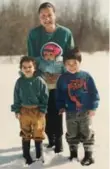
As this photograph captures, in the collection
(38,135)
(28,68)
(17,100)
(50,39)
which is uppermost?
(50,39)

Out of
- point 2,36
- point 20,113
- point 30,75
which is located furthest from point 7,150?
point 2,36

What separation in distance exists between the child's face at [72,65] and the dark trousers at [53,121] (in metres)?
0.10

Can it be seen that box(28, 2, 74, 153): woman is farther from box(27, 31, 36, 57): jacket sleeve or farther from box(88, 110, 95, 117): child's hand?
box(88, 110, 95, 117): child's hand

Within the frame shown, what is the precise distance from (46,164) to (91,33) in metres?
0.52

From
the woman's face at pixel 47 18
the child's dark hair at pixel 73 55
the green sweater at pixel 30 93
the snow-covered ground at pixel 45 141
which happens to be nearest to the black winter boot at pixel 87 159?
the snow-covered ground at pixel 45 141

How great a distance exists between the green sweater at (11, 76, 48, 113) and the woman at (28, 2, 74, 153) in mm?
32

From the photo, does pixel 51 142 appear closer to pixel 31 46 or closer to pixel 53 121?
pixel 53 121

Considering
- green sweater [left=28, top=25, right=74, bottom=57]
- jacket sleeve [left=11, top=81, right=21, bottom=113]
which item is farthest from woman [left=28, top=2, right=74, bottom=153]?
jacket sleeve [left=11, top=81, right=21, bottom=113]

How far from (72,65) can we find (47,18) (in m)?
0.20

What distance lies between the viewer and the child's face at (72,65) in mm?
1443

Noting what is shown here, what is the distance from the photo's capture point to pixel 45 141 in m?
1.45

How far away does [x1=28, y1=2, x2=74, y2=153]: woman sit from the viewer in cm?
144

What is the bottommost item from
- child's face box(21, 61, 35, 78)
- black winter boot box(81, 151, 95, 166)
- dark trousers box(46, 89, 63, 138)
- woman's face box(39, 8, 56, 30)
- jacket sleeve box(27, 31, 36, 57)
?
black winter boot box(81, 151, 95, 166)

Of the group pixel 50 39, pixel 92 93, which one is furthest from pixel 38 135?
pixel 50 39
